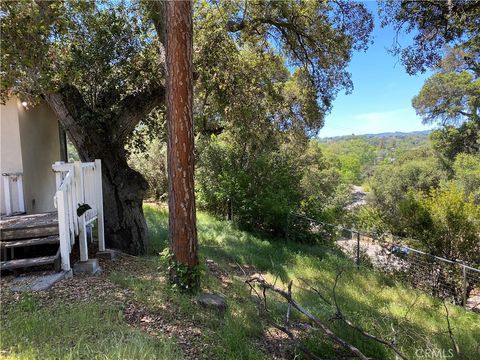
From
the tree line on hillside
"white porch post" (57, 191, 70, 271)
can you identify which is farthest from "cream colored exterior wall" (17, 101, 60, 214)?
"white porch post" (57, 191, 70, 271)

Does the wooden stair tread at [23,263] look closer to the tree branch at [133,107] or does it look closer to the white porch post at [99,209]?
the white porch post at [99,209]

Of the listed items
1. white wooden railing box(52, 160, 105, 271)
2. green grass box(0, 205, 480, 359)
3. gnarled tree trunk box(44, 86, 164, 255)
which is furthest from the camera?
gnarled tree trunk box(44, 86, 164, 255)

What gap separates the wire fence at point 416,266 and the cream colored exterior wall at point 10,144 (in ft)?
24.5

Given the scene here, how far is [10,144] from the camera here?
675cm

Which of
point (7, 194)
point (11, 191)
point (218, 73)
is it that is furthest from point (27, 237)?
point (218, 73)

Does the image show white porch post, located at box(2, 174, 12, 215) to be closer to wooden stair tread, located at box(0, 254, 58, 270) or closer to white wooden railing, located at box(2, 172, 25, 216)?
white wooden railing, located at box(2, 172, 25, 216)

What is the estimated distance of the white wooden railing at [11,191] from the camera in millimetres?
6434

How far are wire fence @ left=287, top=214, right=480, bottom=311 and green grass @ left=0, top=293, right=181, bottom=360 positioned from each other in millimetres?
5965

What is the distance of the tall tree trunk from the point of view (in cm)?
405

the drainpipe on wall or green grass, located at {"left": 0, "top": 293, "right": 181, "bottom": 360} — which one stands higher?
the drainpipe on wall

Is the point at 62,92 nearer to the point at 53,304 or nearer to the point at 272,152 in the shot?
the point at 53,304

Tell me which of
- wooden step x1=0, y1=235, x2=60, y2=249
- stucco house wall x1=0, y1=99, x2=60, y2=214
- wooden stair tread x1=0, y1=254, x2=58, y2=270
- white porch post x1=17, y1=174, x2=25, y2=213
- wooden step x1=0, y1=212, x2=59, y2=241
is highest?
stucco house wall x1=0, y1=99, x2=60, y2=214

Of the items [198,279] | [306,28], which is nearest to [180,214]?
[198,279]

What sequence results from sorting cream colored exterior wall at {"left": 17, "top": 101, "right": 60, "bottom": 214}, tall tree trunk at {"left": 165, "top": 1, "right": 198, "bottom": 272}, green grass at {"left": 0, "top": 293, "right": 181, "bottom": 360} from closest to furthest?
green grass at {"left": 0, "top": 293, "right": 181, "bottom": 360} → tall tree trunk at {"left": 165, "top": 1, "right": 198, "bottom": 272} → cream colored exterior wall at {"left": 17, "top": 101, "right": 60, "bottom": 214}
